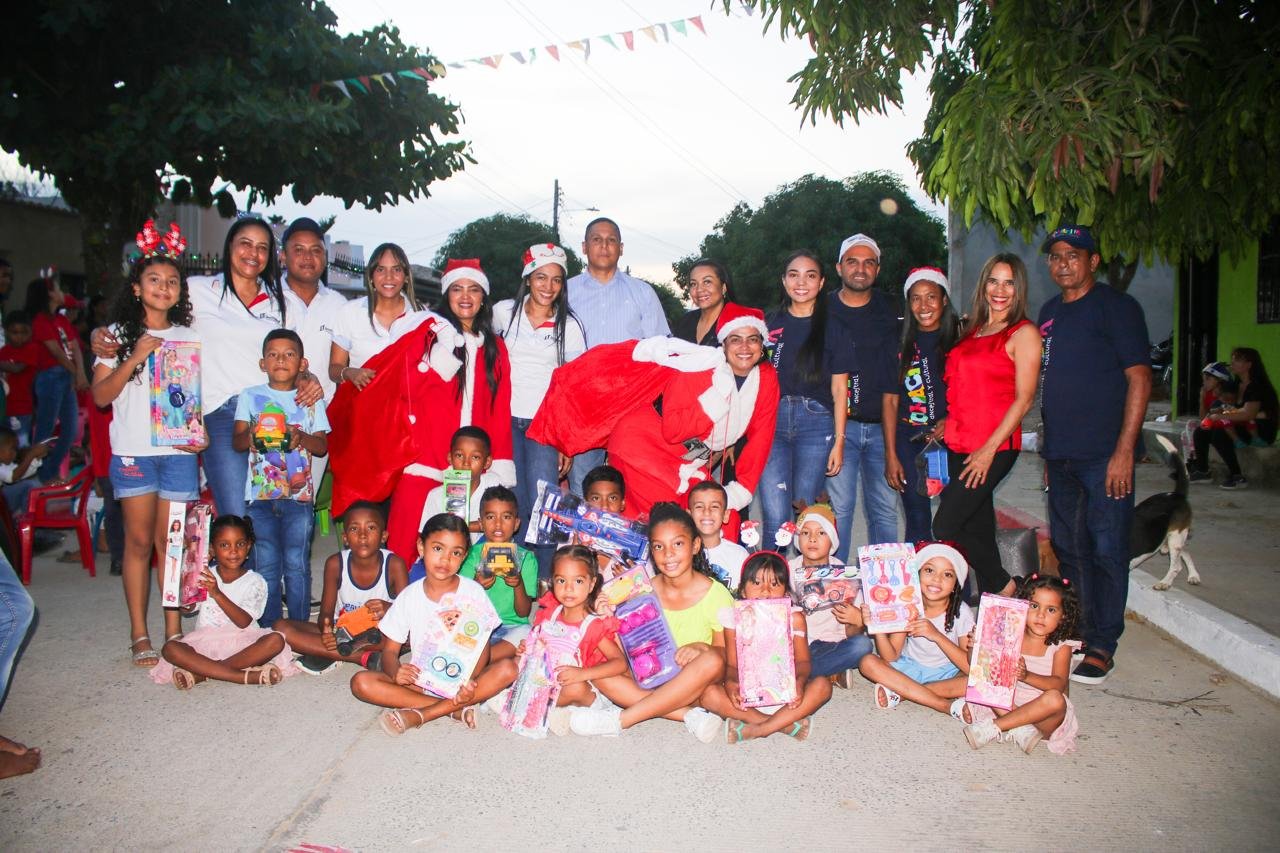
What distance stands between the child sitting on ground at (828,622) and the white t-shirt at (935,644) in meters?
0.19

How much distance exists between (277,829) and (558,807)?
882 millimetres

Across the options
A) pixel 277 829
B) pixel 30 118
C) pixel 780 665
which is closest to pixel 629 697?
pixel 780 665

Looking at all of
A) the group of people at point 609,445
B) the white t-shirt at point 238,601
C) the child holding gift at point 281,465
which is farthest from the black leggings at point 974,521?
the white t-shirt at point 238,601

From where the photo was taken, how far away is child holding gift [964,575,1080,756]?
3.53 meters

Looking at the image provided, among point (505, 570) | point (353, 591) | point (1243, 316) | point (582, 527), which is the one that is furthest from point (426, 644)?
point (1243, 316)

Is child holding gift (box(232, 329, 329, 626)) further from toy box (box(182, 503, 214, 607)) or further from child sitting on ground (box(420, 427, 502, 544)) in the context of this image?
child sitting on ground (box(420, 427, 502, 544))

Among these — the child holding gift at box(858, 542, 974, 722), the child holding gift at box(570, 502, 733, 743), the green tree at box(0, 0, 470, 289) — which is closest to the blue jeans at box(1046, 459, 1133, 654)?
the child holding gift at box(858, 542, 974, 722)

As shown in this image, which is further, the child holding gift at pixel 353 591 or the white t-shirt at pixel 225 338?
the white t-shirt at pixel 225 338

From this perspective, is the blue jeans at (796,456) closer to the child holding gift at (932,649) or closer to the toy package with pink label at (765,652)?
the child holding gift at (932,649)

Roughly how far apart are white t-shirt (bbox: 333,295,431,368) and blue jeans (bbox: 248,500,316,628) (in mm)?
910

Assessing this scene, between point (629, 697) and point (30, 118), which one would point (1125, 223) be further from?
point (30, 118)

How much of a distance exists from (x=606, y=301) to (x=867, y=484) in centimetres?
182

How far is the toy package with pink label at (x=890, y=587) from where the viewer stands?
12.9 ft

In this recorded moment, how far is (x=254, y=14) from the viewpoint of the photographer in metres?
10.2
